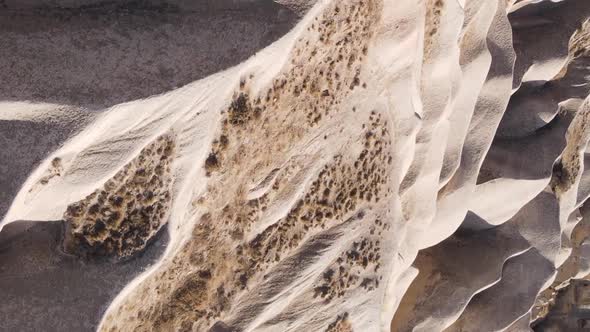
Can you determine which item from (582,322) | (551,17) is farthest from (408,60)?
(582,322)

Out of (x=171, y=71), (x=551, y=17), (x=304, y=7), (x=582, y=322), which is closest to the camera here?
(x=171, y=71)

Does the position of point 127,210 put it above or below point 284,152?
above

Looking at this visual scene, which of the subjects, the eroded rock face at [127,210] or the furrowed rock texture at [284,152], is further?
the eroded rock face at [127,210]

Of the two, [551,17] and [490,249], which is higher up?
[551,17]

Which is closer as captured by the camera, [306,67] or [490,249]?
[306,67]

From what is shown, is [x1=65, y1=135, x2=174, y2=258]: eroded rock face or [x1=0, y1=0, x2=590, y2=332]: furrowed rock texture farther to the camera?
[x1=65, y1=135, x2=174, y2=258]: eroded rock face

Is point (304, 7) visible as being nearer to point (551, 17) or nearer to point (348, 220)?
point (348, 220)

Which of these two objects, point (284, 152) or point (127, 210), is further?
point (284, 152)

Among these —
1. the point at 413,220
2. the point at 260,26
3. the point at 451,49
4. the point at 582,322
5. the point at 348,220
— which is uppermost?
the point at 260,26
